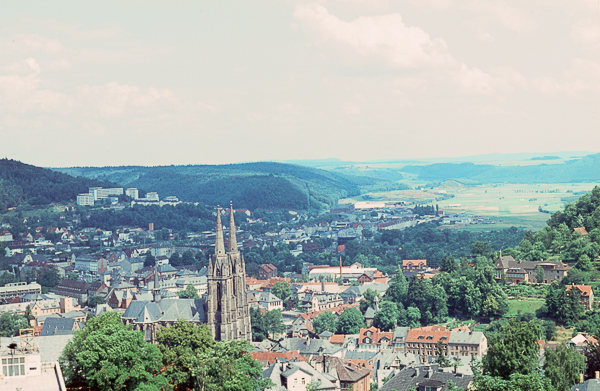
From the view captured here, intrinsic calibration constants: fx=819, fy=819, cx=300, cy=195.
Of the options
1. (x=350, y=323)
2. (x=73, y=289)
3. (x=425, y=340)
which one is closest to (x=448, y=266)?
(x=350, y=323)

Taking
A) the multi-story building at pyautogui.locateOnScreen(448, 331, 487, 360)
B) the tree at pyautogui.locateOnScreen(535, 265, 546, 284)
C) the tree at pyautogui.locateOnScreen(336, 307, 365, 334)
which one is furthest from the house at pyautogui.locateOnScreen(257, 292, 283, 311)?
the multi-story building at pyautogui.locateOnScreen(448, 331, 487, 360)

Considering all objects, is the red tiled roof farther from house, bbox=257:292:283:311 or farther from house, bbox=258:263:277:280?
house, bbox=258:263:277:280

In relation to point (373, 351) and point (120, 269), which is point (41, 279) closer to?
point (120, 269)

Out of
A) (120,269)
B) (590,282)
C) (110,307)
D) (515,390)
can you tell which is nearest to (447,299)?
(590,282)

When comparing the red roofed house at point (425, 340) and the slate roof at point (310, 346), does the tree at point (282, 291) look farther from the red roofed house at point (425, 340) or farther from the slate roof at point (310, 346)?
the red roofed house at point (425, 340)

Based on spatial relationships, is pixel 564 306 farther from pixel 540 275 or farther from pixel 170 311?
A: pixel 170 311

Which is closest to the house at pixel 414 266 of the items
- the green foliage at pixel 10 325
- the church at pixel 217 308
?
the church at pixel 217 308
